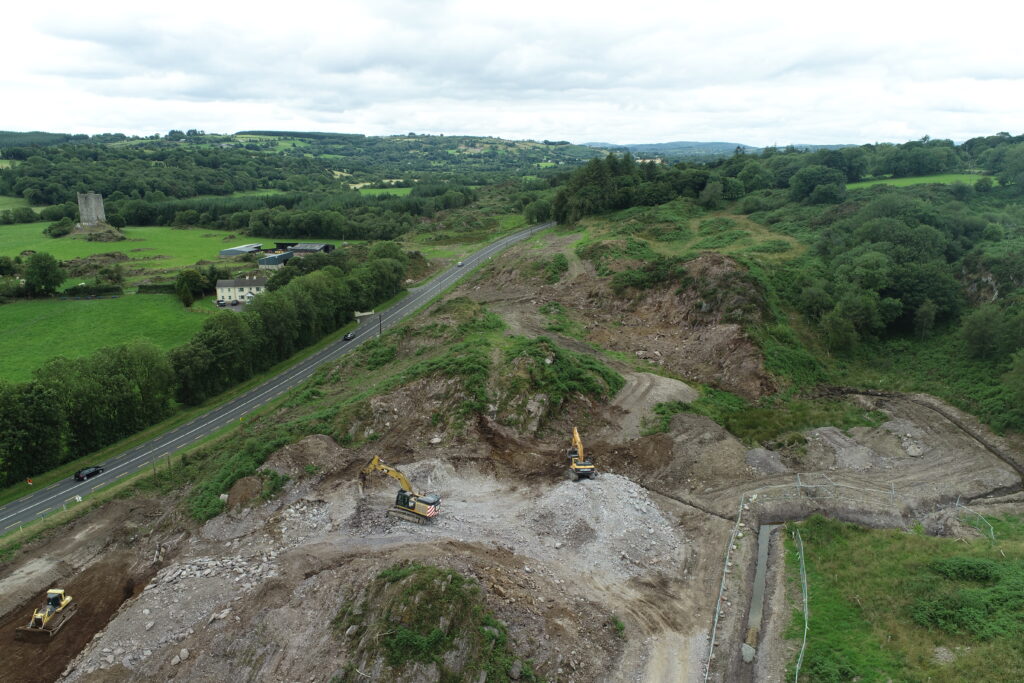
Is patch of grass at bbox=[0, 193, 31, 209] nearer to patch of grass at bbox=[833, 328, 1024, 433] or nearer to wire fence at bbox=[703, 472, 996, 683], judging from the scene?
wire fence at bbox=[703, 472, 996, 683]

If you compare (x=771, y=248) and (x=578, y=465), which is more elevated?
(x=771, y=248)

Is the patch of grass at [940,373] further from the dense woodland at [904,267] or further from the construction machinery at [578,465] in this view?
the construction machinery at [578,465]

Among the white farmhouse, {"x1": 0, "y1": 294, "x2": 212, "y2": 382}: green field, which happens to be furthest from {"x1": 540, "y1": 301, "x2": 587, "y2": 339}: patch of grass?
the white farmhouse

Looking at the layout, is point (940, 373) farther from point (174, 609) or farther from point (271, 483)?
point (174, 609)

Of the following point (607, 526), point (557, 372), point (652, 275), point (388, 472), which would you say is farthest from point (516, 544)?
point (652, 275)

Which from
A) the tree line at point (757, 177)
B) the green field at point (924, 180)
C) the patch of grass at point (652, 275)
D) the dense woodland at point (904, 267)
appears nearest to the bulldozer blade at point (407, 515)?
the dense woodland at point (904, 267)

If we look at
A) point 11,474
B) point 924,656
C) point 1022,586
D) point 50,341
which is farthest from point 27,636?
point 50,341
